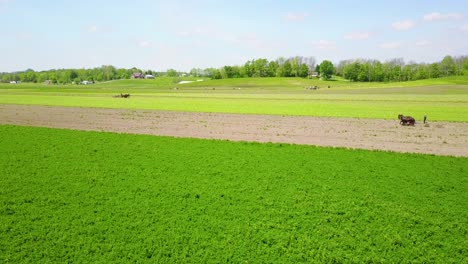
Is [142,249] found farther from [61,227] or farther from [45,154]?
[45,154]

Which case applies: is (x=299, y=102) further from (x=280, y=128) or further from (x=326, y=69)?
(x=326, y=69)

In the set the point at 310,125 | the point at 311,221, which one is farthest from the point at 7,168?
the point at 310,125

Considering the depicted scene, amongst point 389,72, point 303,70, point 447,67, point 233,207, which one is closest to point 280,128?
point 233,207

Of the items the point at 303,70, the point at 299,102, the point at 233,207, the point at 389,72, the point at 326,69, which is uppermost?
the point at 303,70

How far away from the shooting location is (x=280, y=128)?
105 feet

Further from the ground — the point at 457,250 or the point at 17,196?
the point at 17,196

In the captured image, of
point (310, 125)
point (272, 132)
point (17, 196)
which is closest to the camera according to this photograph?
point (17, 196)

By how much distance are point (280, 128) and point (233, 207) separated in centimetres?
2034

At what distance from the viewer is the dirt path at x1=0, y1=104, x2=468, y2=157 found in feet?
81.4

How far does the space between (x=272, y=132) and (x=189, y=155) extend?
1112cm

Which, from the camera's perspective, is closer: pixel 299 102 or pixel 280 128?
pixel 280 128

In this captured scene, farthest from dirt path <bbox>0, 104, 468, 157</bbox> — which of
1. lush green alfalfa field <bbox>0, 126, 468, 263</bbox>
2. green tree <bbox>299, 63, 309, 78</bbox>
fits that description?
green tree <bbox>299, 63, 309, 78</bbox>

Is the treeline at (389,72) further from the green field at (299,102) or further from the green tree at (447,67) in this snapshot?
the green field at (299,102)

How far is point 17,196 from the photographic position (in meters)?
13.4
